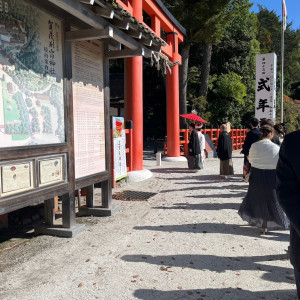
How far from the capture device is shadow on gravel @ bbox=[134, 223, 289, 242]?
15.6 feet

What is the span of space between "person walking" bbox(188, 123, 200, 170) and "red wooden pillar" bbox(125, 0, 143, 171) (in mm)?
2366

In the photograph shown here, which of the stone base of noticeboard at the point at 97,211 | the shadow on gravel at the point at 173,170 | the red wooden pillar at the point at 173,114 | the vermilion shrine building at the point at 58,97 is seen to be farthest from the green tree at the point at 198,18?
the stone base of noticeboard at the point at 97,211

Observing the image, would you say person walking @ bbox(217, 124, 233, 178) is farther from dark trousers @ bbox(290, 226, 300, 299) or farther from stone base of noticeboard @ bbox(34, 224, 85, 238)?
dark trousers @ bbox(290, 226, 300, 299)

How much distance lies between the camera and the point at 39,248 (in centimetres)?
420

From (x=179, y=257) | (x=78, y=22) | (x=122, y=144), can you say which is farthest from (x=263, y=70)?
(x=179, y=257)

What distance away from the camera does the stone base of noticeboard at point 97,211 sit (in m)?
5.76

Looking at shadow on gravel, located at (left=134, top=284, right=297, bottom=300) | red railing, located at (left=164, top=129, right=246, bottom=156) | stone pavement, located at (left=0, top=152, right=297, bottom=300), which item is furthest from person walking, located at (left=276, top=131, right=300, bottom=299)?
red railing, located at (left=164, top=129, right=246, bottom=156)

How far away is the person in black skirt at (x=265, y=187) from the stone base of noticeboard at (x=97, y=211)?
7.94 ft

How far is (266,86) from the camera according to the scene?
11.9m

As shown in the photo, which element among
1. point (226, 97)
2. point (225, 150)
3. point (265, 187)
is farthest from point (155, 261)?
point (226, 97)

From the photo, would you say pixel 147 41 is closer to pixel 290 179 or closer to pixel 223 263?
pixel 223 263

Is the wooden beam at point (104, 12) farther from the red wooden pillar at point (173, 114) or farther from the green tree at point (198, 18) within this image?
the green tree at point (198, 18)

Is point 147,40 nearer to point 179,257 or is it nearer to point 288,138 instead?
point 179,257

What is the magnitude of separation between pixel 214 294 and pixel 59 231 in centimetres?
250
